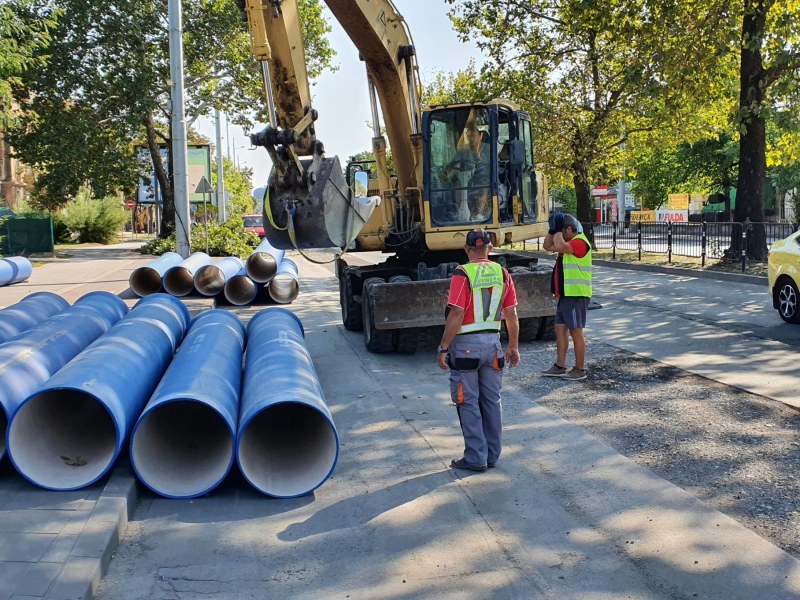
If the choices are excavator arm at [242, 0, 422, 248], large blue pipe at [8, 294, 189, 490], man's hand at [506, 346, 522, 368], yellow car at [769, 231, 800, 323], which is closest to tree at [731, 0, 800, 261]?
yellow car at [769, 231, 800, 323]

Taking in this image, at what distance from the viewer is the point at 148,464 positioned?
217 inches

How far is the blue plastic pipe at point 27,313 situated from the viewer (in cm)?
809

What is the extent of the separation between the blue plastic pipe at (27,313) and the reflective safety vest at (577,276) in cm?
551

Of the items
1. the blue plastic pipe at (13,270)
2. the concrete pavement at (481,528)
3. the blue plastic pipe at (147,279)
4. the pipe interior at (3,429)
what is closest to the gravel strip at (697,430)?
the concrete pavement at (481,528)

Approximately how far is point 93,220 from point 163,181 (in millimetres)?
12049

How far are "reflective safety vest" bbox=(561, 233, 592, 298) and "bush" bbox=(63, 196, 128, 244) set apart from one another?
4353 centimetres

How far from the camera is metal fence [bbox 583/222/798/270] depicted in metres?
21.1

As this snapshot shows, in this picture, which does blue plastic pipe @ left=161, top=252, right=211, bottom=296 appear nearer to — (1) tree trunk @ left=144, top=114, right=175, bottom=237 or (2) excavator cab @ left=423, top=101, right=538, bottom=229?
(2) excavator cab @ left=423, top=101, right=538, bottom=229

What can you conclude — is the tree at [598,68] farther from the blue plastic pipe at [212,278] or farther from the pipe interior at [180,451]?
the pipe interior at [180,451]

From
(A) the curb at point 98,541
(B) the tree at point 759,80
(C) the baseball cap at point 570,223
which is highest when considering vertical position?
(B) the tree at point 759,80

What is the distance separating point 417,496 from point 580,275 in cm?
379

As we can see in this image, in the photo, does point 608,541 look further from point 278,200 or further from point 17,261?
point 17,261

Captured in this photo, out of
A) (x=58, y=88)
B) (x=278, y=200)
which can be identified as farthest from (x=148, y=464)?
(x=58, y=88)

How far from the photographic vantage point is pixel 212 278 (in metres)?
16.8
